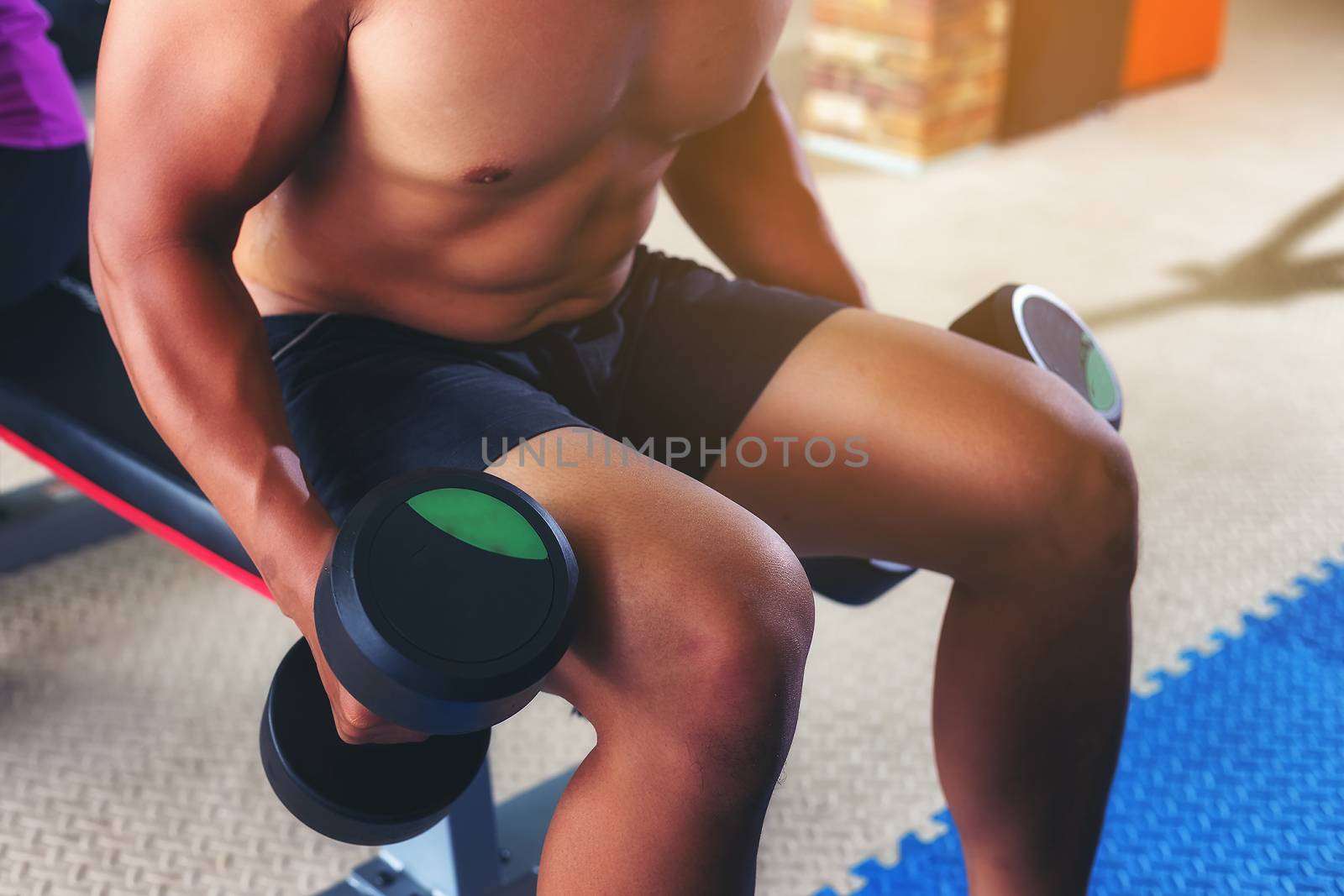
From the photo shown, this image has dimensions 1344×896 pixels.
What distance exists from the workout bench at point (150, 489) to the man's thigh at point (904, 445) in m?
0.11

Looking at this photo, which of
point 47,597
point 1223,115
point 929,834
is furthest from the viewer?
point 1223,115

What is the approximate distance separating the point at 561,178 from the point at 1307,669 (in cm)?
117

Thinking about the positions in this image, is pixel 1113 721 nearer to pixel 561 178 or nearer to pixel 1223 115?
pixel 561 178

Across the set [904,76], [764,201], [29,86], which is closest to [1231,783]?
[764,201]

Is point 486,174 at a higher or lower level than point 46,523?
higher

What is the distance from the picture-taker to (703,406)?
3.34 feet

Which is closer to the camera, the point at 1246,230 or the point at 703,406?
the point at 703,406

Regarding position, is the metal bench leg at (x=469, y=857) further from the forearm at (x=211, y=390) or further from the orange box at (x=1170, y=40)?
the orange box at (x=1170, y=40)

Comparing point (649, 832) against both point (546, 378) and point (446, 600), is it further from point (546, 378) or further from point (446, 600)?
point (546, 378)

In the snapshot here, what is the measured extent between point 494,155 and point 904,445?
36cm

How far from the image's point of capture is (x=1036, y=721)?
3.17ft

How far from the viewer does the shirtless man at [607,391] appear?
737mm

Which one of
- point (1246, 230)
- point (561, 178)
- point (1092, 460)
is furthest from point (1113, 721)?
point (1246, 230)

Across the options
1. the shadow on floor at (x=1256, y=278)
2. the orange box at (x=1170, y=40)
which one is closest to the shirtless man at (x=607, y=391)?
the shadow on floor at (x=1256, y=278)
